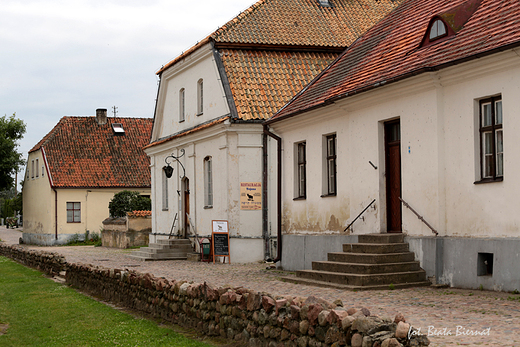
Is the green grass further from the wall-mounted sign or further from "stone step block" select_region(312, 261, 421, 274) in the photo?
the wall-mounted sign

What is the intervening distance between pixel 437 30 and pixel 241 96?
398 inches

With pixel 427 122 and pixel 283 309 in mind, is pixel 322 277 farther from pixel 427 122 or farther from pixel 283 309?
pixel 283 309

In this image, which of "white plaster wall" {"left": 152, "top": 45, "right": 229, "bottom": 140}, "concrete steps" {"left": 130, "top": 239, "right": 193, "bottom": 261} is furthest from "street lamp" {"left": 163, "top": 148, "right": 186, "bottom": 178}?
"concrete steps" {"left": 130, "top": 239, "right": 193, "bottom": 261}

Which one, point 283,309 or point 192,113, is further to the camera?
point 192,113

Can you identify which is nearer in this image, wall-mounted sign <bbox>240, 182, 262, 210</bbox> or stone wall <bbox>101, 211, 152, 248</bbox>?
wall-mounted sign <bbox>240, 182, 262, 210</bbox>

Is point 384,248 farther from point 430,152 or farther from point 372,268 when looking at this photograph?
point 430,152

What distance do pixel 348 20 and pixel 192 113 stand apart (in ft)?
24.2

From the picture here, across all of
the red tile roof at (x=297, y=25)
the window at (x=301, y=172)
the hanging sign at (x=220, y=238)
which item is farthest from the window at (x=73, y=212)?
the window at (x=301, y=172)

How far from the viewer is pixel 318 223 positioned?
17.9m

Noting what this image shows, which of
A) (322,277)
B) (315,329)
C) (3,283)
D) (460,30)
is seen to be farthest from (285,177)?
(315,329)

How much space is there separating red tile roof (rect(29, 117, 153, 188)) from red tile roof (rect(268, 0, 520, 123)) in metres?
26.5

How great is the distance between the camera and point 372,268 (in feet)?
43.6

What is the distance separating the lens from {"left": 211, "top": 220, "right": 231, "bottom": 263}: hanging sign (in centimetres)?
2286

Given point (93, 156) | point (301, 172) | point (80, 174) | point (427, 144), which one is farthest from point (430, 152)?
point (93, 156)
